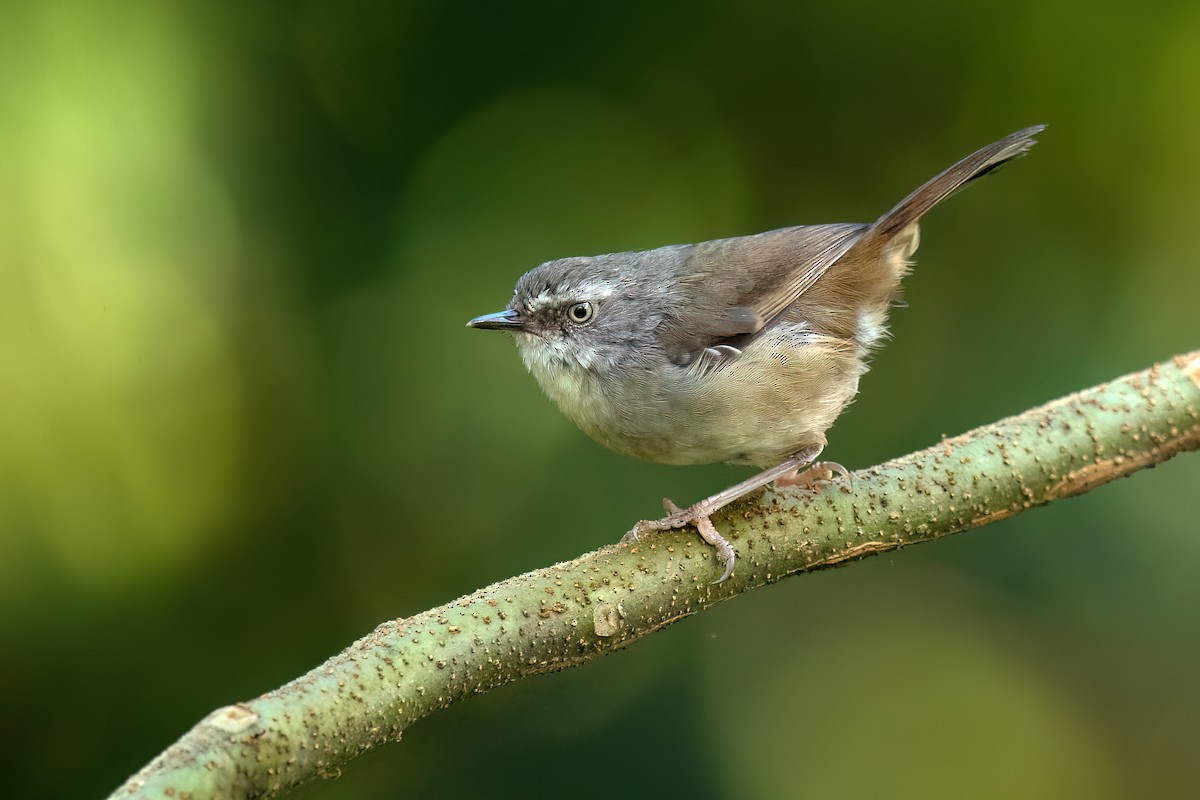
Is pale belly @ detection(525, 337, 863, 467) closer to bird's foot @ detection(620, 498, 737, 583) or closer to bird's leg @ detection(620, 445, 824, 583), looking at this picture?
bird's leg @ detection(620, 445, 824, 583)

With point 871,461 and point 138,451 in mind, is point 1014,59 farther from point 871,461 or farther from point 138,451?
point 138,451

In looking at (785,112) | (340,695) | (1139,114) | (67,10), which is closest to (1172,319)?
(1139,114)

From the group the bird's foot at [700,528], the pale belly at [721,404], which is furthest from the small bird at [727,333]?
the bird's foot at [700,528]

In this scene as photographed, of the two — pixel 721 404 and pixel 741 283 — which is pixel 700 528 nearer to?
pixel 721 404

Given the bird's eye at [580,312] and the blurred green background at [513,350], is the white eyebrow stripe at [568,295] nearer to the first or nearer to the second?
the bird's eye at [580,312]

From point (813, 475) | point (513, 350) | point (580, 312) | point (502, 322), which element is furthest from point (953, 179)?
point (513, 350)

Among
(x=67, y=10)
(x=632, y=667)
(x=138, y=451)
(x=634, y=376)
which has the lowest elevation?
(x=632, y=667)
